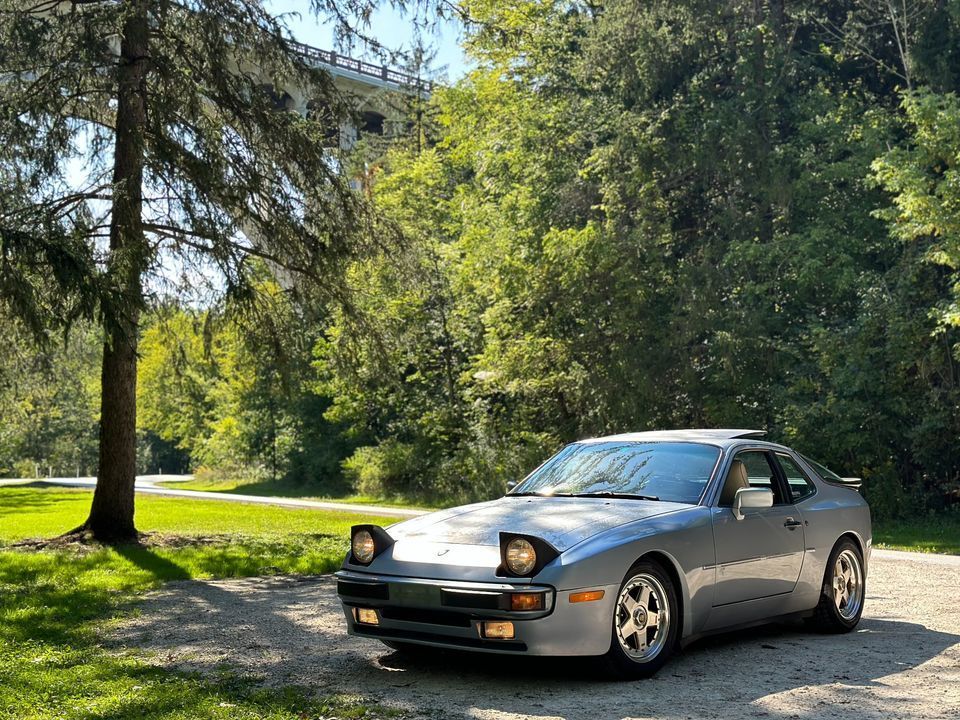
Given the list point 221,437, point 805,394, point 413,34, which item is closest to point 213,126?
point 413,34

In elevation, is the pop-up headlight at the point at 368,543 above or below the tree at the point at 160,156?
below

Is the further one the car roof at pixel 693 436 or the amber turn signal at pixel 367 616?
the car roof at pixel 693 436

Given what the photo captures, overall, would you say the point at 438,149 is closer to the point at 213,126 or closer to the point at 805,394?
the point at 805,394

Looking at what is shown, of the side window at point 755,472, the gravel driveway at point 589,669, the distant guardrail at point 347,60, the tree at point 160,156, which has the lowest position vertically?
the gravel driveway at point 589,669

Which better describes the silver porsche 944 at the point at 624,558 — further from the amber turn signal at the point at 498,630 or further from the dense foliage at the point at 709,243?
the dense foliage at the point at 709,243

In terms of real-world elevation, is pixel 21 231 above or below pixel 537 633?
above

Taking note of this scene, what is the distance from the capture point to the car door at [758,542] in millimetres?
7672

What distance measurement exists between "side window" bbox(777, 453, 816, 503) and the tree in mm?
7331

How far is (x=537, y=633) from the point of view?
253 inches

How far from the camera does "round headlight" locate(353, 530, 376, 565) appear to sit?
7.22 metres

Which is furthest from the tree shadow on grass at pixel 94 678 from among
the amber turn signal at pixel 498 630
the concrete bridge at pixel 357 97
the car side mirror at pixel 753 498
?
the concrete bridge at pixel 357 97

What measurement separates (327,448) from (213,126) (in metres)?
25.3

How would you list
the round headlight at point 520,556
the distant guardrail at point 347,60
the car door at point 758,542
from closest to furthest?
the round headlight at point 520,556
the car door at point 758,542
the distant guardrail at point 347,60

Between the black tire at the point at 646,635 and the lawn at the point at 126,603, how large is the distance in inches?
59.0
